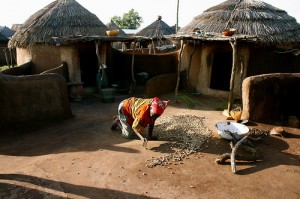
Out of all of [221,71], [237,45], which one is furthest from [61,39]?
[221,71]

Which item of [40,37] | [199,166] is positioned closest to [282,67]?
[199,166]

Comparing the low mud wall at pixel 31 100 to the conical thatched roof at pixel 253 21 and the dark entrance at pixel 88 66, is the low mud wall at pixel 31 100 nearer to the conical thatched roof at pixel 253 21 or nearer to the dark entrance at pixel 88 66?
the dark entrance at pixel 88 66

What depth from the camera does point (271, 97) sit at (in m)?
7.76

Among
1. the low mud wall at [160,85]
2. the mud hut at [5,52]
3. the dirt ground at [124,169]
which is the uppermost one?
the mud hut at [5,52]

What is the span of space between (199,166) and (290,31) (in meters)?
8.56

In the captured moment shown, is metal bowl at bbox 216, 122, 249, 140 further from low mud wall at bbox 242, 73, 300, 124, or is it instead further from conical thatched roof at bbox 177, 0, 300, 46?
conical thatched roof at bbox 177, 0, 300, 46

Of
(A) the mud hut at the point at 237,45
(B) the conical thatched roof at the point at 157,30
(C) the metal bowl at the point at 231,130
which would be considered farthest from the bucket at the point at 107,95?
(B) the conical thatched roof at the point at 157,30

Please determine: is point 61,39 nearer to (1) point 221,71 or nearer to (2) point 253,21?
(1) point 221,71

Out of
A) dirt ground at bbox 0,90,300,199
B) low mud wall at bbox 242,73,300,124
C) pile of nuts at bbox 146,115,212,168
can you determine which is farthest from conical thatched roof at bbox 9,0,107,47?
low mud wall at bbox 242,73,300,124

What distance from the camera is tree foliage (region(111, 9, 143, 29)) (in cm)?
4841

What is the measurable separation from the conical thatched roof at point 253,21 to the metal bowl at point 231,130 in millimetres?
4738

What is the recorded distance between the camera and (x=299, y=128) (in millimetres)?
7531

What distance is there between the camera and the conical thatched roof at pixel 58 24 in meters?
11.9

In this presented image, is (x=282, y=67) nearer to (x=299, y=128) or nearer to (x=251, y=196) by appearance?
(x=299, y=128)
